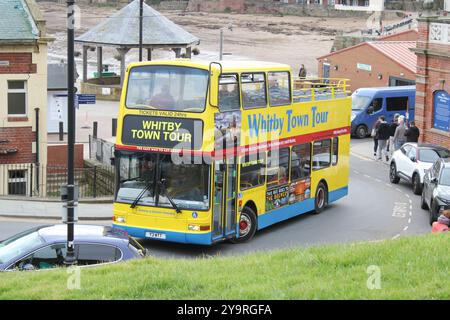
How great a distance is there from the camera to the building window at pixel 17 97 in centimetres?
2970

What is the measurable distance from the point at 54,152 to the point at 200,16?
112 metres

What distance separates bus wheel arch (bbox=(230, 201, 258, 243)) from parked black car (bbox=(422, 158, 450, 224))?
4866 millimetres

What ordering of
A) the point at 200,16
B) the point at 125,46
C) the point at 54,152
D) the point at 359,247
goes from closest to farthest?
the point at 359,247 < the point at 54,152 < the point at 125,46 < the point at 200,16

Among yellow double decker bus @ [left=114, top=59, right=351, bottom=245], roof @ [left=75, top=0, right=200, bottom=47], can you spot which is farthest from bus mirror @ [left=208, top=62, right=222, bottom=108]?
roof @ [left=75, top=0, right=200, bottom=47]

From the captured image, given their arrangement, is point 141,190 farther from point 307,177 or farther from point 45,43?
point 45,43

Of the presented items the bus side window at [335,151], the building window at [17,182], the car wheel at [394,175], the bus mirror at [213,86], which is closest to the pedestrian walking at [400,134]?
the car wheel at [394,175]

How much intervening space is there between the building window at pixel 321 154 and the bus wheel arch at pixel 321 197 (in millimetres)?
497

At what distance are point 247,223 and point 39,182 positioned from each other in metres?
10.1

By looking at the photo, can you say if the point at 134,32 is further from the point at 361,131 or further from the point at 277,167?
the point at 277,167

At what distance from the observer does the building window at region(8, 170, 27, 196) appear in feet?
96.1

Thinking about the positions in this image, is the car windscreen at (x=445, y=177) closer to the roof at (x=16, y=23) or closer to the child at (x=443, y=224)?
the child at (x=443, y=224)

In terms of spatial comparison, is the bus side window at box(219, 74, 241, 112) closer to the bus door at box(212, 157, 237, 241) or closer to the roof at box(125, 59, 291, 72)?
the roof at box(125, 59, 291, 72)
